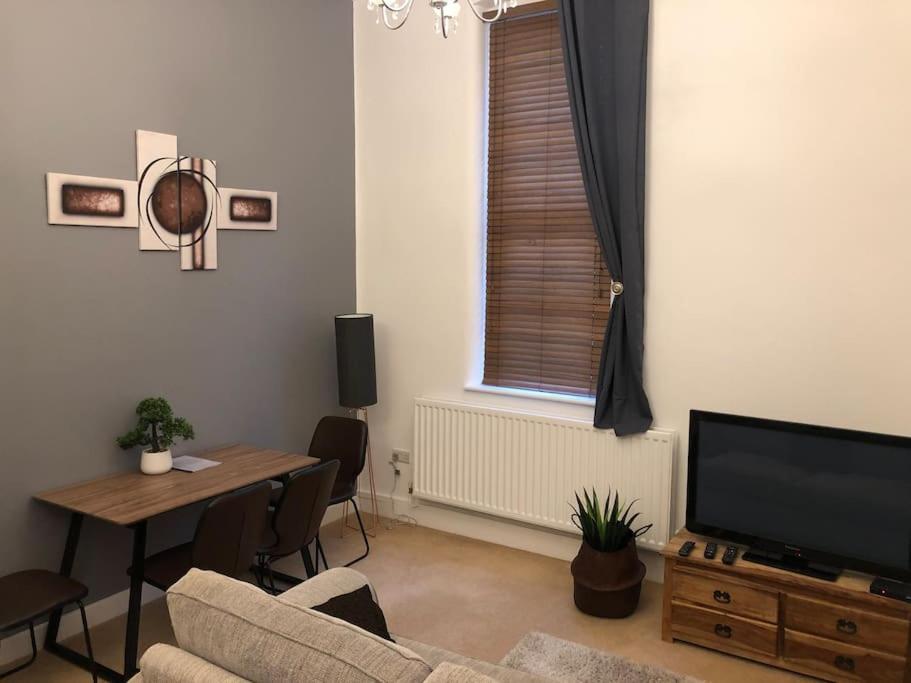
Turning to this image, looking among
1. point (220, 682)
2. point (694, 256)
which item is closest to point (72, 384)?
point (220, 682)

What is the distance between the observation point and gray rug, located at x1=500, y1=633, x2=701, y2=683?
297cm

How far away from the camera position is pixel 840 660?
9.67 ft

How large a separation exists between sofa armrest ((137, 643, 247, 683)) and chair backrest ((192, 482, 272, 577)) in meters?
1.04

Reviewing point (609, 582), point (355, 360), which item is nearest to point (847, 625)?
point (609, 582)

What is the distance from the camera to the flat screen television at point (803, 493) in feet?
9.59

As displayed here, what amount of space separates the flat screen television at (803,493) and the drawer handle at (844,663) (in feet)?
0.99


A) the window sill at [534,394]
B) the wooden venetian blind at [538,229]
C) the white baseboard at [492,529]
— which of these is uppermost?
the wooden venetian blind at [538,229]

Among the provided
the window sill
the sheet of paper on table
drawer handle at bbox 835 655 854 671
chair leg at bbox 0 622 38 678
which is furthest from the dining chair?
drawer handle at bbox 835 655 854 671

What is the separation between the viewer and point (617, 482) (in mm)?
3832

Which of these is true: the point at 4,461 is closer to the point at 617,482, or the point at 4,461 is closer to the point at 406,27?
the point at 617,482

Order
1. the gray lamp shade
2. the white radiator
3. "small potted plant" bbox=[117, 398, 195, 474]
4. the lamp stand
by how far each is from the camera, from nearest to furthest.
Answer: "small potted plant" bbox=[117, 398, 195, 474] < the white radiator < the gray lamp shade < the lamp stand

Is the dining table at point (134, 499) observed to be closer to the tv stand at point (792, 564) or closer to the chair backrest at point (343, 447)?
the chair backrest at point (343, 447)

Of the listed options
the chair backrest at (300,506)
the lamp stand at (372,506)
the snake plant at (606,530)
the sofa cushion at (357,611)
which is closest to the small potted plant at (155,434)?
the chair backrest at (300,506)

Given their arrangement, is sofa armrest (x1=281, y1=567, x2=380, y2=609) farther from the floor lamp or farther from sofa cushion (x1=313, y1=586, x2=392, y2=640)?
the floor lamp
